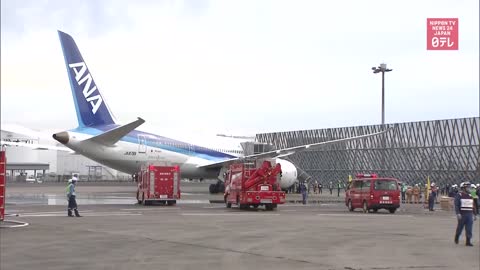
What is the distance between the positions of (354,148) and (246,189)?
45.9 m

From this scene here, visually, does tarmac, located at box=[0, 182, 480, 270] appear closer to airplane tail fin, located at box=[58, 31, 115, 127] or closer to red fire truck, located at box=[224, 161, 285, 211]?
red fire truck, located at box=[224, 161, 285, 211]

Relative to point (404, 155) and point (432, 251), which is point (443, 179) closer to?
point (404, 155)

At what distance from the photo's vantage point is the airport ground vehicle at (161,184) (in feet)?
114

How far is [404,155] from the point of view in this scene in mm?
68938

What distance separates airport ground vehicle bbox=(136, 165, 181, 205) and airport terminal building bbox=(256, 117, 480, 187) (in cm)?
3343

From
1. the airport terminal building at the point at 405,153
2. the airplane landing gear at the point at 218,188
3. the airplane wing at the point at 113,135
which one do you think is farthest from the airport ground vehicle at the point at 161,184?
the airport terminal building at the point at 405,153

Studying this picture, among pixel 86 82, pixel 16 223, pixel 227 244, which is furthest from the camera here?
pixel 86 82

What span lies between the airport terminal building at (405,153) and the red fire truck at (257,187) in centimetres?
3255

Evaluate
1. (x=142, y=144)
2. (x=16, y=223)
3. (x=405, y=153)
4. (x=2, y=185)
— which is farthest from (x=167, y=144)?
(x=405, y=153)

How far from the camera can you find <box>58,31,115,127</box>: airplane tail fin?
4250 centimetres

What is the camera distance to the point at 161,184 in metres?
35.0

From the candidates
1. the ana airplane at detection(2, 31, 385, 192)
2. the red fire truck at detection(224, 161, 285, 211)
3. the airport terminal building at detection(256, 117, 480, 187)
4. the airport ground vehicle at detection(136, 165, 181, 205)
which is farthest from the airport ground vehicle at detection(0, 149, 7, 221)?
the airport terminal building at detection(256, 117, 480, 187)

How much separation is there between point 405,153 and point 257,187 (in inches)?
1588

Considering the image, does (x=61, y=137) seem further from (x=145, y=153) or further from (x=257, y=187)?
(x=257, y=187)
